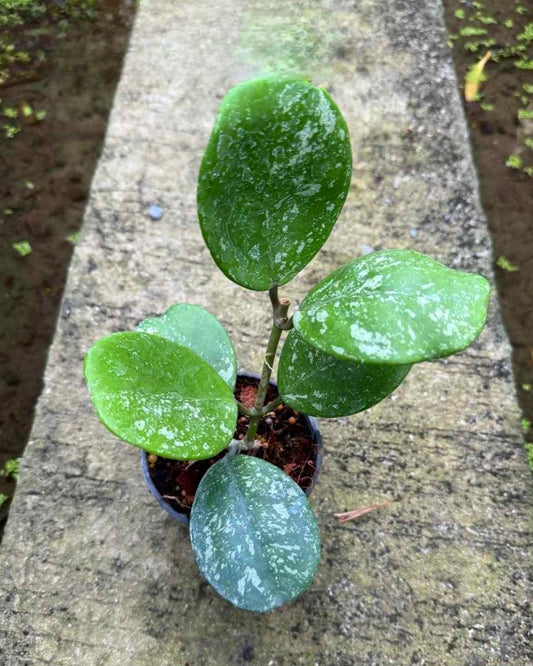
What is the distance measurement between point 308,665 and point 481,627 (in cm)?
36

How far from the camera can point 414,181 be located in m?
1.59

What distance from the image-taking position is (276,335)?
0.71 m

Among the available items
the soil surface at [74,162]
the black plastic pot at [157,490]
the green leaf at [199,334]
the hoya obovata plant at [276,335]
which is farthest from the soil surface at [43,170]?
the hoya obovata plant at [276,335]

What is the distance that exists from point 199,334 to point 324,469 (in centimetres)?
54

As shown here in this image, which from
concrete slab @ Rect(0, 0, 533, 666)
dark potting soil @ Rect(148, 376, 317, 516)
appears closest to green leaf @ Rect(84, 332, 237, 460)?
dark potting soil @ Rect(148, 376, 317, 516)

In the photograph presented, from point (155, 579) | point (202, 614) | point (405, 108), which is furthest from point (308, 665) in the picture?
point (405, 108)

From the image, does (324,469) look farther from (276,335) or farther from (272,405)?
(276,335)

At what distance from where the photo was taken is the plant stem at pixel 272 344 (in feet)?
2.20

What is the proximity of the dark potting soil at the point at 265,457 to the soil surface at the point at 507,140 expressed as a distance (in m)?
0.61

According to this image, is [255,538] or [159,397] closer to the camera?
[159,397]

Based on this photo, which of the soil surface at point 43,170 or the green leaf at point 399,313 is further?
the soil surface at point 43,170

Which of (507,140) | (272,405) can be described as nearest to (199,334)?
(272,405)

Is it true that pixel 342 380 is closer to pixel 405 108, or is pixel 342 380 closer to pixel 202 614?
pixel 202 614

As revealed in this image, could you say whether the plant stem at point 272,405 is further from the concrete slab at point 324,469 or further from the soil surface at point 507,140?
the soil surface at point 507,140
